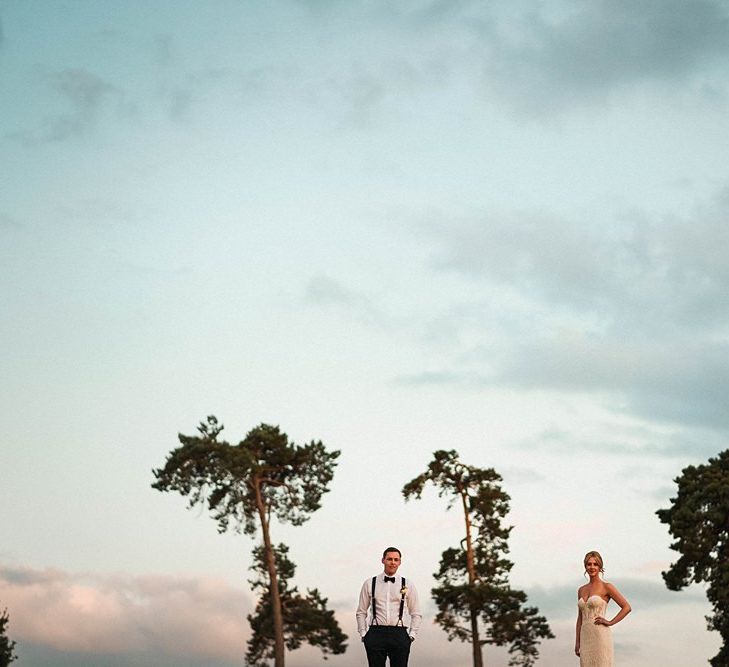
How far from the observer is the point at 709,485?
49.2 metres

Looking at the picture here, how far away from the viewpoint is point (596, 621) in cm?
1644

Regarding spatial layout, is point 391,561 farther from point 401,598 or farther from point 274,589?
point 274,589

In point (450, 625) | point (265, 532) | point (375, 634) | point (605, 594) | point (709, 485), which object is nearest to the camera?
point (375, 634)

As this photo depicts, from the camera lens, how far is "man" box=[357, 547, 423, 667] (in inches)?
576

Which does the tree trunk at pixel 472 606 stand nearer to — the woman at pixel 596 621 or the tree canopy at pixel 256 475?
the tree canopy at pixel 256 475

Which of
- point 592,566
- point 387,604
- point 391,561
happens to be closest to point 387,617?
point 387,604

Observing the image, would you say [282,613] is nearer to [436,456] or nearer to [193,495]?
[193,495]

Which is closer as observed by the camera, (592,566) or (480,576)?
(592,566)

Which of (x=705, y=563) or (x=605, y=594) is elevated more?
(x=705, y=563)

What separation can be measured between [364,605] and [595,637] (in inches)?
153

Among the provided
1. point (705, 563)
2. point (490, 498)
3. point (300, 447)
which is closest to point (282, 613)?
point (300, 447)

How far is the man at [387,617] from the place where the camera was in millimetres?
14633

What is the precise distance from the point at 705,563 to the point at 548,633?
9334 mm

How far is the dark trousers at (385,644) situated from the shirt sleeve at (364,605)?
10 centimetres
